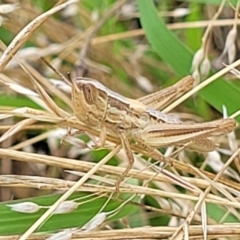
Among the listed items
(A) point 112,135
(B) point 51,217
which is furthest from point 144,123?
(B) point 51,217

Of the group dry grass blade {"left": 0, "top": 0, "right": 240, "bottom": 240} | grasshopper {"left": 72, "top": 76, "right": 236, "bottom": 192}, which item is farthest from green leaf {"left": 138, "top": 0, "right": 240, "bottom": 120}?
grasshopper {"left": 72, "top": 76, "right": 236, "bottom": 192}

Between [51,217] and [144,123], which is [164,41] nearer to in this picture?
[144,123]

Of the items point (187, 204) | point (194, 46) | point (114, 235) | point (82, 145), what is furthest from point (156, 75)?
point (114, 235)

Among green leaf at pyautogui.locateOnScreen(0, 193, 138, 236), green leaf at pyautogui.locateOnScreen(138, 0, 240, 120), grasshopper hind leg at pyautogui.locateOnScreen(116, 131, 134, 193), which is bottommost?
green leaf at pyautogui.locateOnScreen(0, 193, 138, 236)

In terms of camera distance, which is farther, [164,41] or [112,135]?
[164,41]

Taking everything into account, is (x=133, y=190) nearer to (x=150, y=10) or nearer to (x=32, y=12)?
(x=150, y=10)

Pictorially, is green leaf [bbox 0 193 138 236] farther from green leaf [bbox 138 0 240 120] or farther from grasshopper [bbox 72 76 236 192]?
green leaf [bbox 138 0 240 120]

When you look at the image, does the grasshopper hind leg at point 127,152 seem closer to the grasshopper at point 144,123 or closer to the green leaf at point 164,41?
the grasshopper at point 144,123
